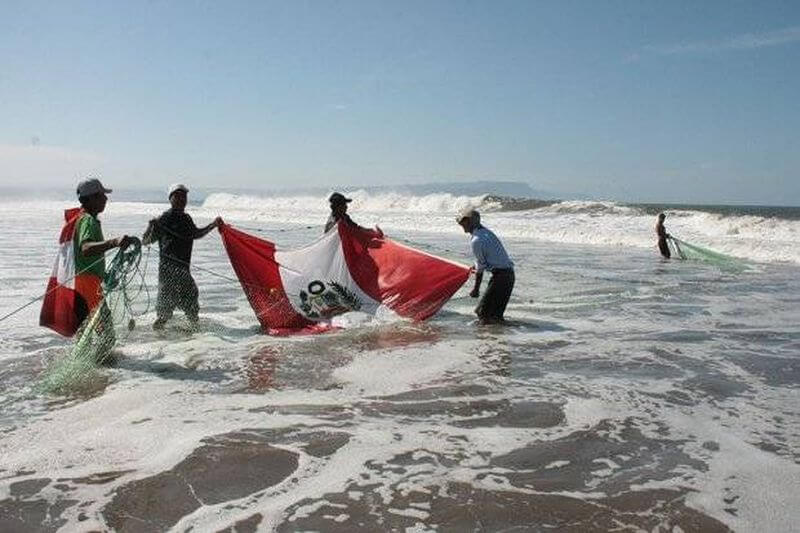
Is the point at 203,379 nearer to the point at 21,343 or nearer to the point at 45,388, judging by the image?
the point at 45,388

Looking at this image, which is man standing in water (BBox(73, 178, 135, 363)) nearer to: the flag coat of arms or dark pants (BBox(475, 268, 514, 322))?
the flag coat of arms

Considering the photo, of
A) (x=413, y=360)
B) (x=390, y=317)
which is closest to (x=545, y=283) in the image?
(x=390, y=317)

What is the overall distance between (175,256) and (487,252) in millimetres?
3925

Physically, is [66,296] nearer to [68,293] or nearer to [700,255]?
[68,293]

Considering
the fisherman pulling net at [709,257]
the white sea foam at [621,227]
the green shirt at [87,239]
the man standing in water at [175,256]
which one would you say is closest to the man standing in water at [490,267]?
the man standing in water at [175,256]

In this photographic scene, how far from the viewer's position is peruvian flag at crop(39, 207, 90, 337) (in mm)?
6059

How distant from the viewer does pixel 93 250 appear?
588 centimetres

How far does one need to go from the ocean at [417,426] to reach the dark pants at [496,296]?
0.74 feet

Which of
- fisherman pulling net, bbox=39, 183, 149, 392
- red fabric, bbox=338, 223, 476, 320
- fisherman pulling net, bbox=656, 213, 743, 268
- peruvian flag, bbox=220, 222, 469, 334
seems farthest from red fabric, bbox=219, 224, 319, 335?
fisherman pulling net, bbox=656, 213, 743, 268

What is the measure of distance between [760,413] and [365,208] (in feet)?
185

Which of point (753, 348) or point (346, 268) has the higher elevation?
point (346, 268)

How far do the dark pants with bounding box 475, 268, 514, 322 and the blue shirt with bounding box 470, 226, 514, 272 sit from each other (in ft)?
0.31

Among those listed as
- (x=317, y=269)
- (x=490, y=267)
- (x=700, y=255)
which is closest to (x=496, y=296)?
(x=490, y=267)

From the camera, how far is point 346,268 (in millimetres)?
9016
